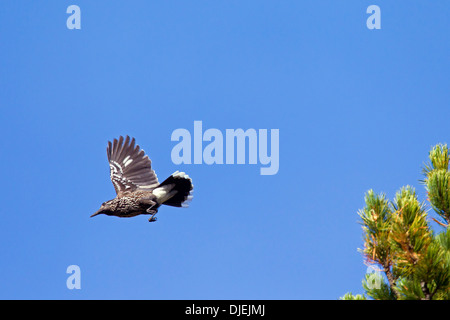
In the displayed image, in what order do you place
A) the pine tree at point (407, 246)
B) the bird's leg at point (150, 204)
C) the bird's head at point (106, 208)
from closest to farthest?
the pine tree at point (407, 246), the bird's leg at point (150, 204), the bird's head at point (106, 208)

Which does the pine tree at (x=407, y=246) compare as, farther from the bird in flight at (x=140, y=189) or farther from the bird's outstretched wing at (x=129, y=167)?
the bird's outstretched wing at (x=129, y=167)

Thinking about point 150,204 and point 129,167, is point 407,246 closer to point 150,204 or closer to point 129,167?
point 150,204

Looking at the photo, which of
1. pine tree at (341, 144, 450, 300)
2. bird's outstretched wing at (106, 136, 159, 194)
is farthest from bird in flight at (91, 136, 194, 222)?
pine tree at (341, 144, 450, 300)

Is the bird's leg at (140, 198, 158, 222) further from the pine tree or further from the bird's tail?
Answer: the pine tree

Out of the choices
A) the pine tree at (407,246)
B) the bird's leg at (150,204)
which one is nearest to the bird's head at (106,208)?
the bird's leg at (150,204)

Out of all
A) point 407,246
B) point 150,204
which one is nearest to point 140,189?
point 150,204

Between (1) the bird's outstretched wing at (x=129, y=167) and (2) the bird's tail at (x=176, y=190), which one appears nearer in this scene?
(2) the bird's tail at (x=176, y=190)

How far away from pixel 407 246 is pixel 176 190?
7576 millimetres

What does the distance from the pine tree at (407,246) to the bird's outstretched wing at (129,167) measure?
7.55 metres

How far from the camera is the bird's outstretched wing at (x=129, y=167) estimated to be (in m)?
12.3

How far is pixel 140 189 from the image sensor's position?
12.2m
